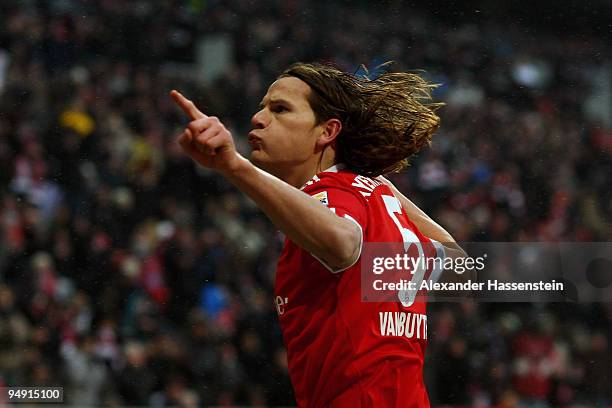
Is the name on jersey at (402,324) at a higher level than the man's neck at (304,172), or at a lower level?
lower

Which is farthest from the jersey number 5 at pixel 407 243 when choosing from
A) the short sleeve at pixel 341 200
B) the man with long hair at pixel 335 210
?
the short sleeve at pixel 341 200

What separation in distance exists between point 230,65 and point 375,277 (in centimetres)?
454

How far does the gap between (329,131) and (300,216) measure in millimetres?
605

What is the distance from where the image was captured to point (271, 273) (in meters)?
6.31

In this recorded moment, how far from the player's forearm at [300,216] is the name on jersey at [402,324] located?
0.86 feet

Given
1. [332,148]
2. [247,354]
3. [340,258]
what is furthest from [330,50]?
[340,258]

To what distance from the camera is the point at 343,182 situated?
91.8 inches

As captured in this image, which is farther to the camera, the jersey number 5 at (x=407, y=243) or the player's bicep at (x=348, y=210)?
the jersey number 5 at (x=407, y=243)

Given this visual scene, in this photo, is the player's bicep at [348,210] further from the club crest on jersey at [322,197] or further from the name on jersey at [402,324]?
the name on jersey at [402,324]

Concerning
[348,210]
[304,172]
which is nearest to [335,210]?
[348,210]

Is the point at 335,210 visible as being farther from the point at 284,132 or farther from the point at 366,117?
the point at 366,117

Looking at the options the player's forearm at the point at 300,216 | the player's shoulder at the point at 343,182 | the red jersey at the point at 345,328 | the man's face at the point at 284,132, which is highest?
the man's face at the point at 284,132

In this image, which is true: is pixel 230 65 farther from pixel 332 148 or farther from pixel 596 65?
pixel 332 148

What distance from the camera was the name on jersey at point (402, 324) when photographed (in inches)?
90.0
